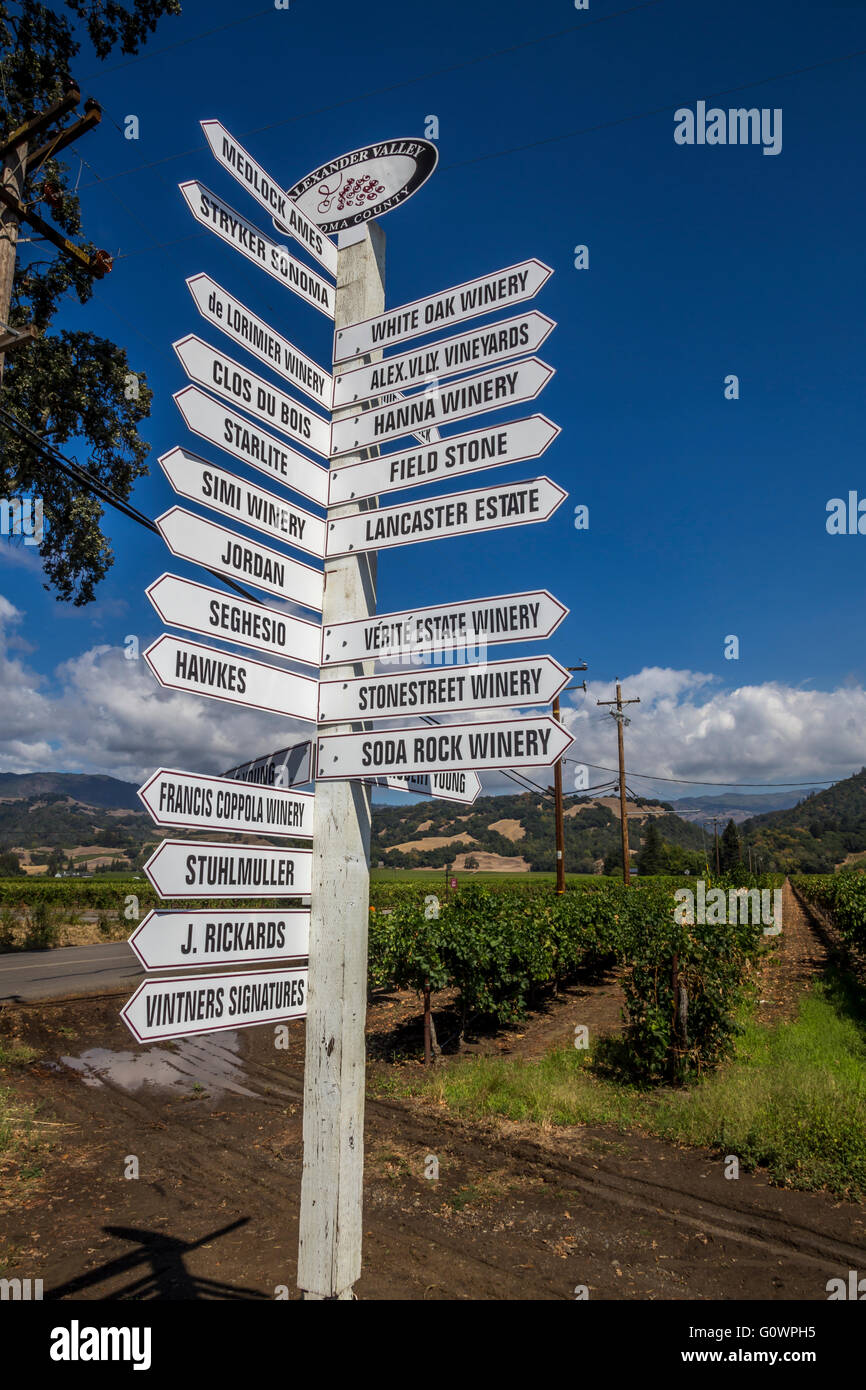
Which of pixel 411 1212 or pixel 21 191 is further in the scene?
pixel 21 191

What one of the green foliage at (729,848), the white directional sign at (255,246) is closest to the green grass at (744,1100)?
the white directional sign at (255,246)

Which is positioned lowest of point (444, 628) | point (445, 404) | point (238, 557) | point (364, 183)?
point (444, 628)

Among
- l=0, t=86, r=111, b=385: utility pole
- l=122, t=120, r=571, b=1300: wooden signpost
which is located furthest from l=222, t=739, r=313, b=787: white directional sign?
l=0, t=86, r=111, b=385: utility pole

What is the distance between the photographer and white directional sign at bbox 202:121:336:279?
329cm

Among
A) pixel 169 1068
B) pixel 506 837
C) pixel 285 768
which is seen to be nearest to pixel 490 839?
pixel 506 837

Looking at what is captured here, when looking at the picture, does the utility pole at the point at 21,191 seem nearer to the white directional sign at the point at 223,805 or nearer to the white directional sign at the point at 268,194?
the white directional sign at the point at 268,194

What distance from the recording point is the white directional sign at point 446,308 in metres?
3.22

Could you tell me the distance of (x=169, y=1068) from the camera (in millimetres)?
11297

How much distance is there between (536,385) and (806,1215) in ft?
21.4

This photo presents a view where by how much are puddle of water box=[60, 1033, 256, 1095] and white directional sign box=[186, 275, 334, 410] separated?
925cm

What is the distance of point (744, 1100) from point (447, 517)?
25.3 ft

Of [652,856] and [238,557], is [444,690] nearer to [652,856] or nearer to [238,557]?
[238,557]

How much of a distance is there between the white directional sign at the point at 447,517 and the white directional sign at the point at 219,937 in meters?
1.53
